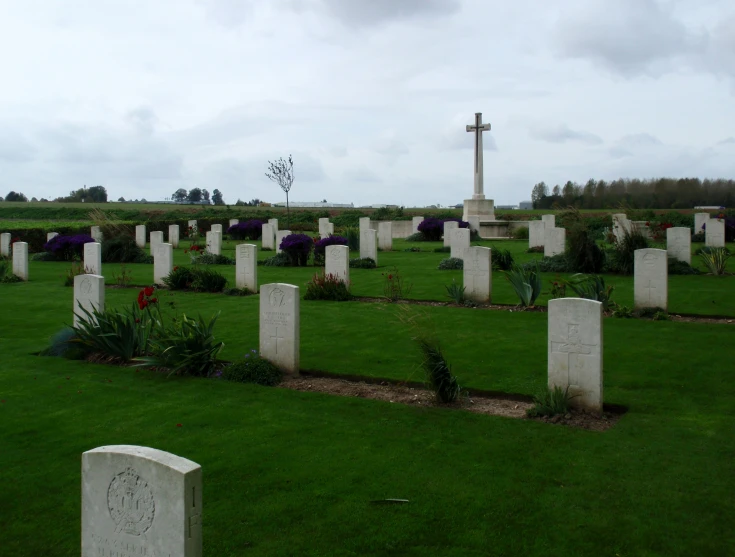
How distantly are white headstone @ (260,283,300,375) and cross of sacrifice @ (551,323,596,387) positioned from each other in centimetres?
330

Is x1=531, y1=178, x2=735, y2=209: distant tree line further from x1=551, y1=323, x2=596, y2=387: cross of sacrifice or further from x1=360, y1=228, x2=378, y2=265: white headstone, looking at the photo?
x1=551, y1=323, x2=596, y2=387: cross of sacrifice

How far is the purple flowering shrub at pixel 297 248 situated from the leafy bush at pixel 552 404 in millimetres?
15335

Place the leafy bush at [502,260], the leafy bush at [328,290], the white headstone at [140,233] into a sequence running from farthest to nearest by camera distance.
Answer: the white headstone at [140,233] < the leafy bush at [502,260] < the leafy bush at [328,290]

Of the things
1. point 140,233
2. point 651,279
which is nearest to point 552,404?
point 651,279

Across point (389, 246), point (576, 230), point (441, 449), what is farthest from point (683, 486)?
point (389, 246)

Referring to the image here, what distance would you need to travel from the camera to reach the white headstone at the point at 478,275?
44.4 feet

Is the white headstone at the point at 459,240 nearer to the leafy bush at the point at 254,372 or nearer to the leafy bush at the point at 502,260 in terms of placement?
the leafy bush at the point at 502,260

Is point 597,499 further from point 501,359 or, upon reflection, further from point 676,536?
point 501,359

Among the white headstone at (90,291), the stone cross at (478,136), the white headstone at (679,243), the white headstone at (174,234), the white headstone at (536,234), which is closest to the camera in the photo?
the white headstone at (90,291)

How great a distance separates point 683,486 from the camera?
5156 millimetres

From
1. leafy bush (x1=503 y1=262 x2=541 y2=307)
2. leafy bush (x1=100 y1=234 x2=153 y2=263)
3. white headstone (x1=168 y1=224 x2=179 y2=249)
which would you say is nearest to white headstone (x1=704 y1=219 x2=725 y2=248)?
leafy bush (x1=503 y1=262 x2=541 y2=307)

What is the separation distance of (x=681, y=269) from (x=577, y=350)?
38.3ft

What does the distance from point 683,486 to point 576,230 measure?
13305mm

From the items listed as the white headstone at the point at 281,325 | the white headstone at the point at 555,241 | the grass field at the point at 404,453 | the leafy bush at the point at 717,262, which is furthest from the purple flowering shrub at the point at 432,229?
the white headstone at the point at 281,325
